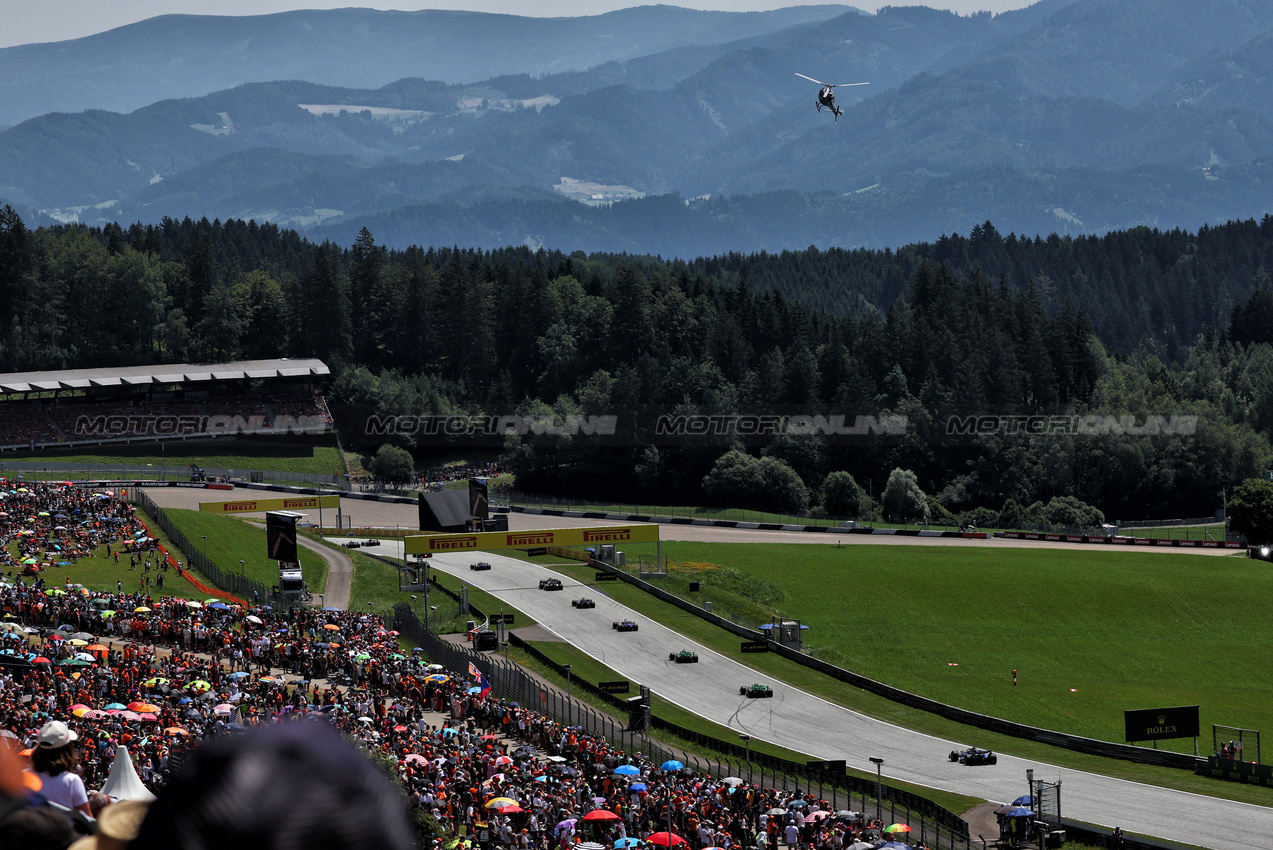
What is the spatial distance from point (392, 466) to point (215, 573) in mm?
62011

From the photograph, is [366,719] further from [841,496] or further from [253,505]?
[841,496]

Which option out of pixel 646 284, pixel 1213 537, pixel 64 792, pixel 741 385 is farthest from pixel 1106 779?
pixel 646 284

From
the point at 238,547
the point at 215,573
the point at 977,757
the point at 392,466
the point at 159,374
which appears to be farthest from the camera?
the point at 159,374

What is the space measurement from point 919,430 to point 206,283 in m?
92.4

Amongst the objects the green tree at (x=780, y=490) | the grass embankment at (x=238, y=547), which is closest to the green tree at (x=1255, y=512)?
the green tree at (x=780, y=490)

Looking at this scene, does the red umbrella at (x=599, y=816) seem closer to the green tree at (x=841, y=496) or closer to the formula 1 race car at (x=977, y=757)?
the formula 1 race car at (x=977, y=757)

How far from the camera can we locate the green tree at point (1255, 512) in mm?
102438

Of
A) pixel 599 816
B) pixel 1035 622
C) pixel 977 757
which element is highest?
pixel 599 816

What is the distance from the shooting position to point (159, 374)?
145000mm

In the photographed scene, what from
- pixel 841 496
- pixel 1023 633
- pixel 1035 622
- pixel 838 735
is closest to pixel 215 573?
pixel 838 735

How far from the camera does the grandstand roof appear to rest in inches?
5433

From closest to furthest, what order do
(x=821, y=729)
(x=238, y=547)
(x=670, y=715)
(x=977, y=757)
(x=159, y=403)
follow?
(x=977, y=757) → (x=821, y=729) → (x=670, y=715) → (x=238, y=547) → (x=159, y=403)

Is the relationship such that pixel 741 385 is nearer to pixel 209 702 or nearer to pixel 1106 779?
pixel 1106 779

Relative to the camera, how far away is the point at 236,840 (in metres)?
2.67
